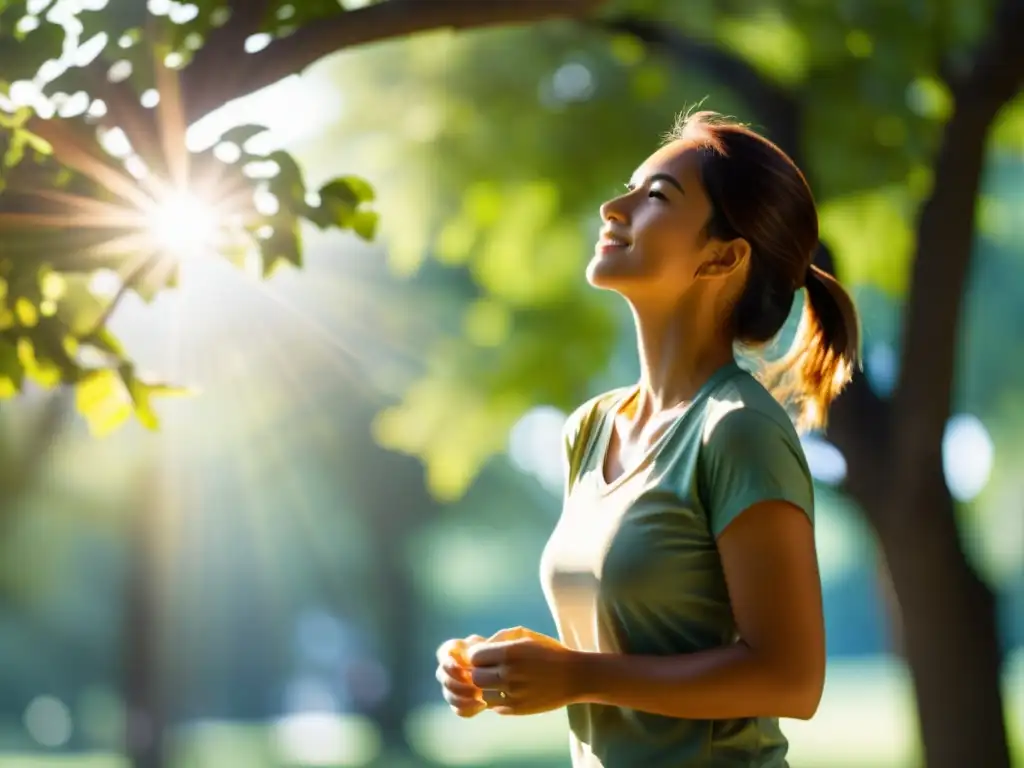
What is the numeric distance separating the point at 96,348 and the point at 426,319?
45.5 feet

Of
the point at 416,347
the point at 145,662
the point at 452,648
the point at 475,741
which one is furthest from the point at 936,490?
the point at 475,741

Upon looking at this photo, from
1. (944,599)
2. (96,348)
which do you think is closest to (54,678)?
(944,599)

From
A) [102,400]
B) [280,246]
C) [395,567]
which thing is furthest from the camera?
[395,567]

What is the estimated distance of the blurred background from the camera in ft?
8.71

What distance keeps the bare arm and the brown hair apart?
466 mm

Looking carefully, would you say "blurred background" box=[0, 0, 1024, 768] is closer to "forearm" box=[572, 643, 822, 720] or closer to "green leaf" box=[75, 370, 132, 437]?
"green leaf" box=[75, 370, 132, 437]

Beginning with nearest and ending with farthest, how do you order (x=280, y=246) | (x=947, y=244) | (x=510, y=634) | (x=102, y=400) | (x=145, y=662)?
(x=510, y=634)
(x=280, y=246)
(x=102, y=400)
(x=947, y=244)
(x=145, y=662)

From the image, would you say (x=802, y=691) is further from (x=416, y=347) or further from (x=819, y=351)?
(x=416, y=347)

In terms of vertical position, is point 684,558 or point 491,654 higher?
point 684,558

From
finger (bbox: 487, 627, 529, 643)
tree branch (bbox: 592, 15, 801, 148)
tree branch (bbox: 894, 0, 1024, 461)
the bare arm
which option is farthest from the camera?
tree branch (bbox: 592, 15, 801, 148)

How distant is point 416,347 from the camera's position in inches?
615

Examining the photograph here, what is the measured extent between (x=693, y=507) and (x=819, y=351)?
20.5 inches

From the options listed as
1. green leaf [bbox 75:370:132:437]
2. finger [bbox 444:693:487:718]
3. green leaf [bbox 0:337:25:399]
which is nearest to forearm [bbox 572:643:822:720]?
finger [bbox 444:693:487:718]

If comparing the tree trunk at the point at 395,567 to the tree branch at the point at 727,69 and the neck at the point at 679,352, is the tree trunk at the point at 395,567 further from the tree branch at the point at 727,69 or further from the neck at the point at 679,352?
the neck at the point at 679,352
